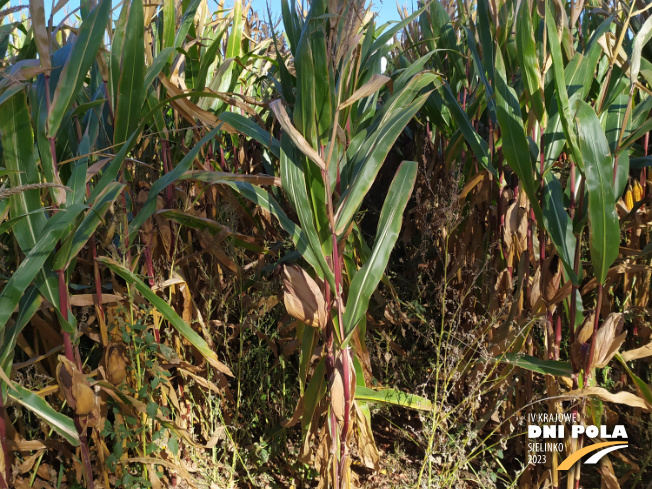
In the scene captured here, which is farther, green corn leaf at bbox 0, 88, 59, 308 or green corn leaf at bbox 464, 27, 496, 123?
green corn leaf at bbox 464, 27, 496, 123

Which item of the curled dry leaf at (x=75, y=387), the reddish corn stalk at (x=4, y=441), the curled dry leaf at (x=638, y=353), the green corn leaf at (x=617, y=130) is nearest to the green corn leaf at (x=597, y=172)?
the green corn leaf at (x=617, y=130)

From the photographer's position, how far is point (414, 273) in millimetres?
2400

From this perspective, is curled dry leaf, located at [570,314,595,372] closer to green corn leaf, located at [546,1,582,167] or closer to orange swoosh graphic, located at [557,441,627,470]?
orange swoosh graphic, located at [557,441,627,470]

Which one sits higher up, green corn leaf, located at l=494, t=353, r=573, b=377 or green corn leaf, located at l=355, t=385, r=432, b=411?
green corn leaf, located at l=494, t=353, r=573, b=377

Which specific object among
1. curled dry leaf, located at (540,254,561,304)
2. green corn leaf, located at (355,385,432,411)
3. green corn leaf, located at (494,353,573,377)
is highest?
curled dry leaf, located at (540,254,561,304)

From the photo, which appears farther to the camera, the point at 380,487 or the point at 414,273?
the point at 414,273

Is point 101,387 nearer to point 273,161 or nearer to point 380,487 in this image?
point 380,487

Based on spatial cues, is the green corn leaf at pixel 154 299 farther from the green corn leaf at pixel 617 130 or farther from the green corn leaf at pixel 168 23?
the green corn leaf at pixel 617 130

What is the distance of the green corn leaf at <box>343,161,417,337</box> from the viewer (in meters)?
1.32

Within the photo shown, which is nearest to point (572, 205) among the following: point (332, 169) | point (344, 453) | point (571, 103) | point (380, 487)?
point (571, 103)

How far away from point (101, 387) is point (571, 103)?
1414mm

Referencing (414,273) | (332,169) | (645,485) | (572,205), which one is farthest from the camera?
(414,273)

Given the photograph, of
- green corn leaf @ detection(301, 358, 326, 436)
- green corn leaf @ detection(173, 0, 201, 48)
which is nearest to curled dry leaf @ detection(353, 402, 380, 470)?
green corn leaf @ detection(301, 358, 326, 436)

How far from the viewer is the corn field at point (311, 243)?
1219mm
